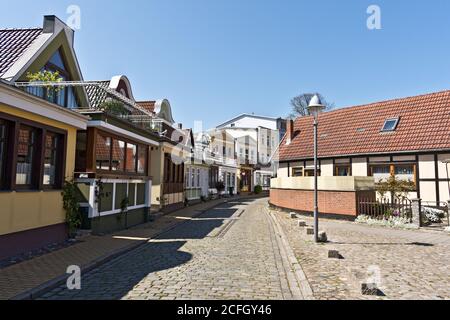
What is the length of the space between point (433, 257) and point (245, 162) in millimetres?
36480

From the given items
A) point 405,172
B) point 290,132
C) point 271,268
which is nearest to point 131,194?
point 271,268

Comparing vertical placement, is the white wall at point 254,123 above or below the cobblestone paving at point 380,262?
above

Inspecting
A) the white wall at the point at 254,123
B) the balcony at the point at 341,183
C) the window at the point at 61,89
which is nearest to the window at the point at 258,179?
the white wall at the point at 254,123

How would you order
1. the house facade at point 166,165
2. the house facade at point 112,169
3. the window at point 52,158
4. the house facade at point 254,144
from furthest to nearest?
the house facade at point 254,144
the house facade at point 166,165
the house facade at point 112,169
the window at point 52,158

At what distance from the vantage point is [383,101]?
21781 millimetres

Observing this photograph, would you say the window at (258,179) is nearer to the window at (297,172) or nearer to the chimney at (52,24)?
the window at (297,172)

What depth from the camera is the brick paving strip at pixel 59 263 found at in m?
5.51

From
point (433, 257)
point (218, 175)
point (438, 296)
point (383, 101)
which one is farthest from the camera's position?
point (218, 175)

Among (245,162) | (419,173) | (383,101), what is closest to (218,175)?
(245,162)

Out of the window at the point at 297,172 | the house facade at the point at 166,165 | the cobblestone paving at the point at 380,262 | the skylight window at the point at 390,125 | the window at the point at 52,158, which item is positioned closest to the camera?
the cobblestone paving at the point at 380,262

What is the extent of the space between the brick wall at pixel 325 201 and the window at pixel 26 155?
12.5 meters

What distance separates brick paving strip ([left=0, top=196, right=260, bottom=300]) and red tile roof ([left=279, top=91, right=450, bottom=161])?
43.7 ft

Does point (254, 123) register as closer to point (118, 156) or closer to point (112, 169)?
point (118, 156)
